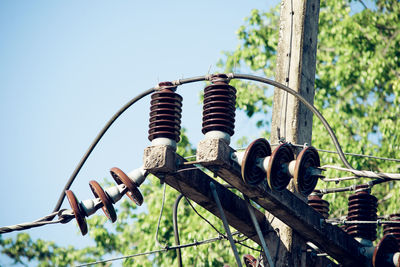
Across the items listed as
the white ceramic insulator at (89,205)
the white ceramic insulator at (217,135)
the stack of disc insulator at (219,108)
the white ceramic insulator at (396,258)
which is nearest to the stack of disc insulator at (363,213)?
the white ceramic insulator at (396,258)

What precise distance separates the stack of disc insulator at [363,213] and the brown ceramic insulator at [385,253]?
1.06 ft

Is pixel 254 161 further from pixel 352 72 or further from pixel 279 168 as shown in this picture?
pixel 352 72

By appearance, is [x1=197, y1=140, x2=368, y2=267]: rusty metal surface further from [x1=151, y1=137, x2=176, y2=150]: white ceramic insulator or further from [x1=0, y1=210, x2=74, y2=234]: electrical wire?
[x1=0, y1=210, x2=74, y2=234]: electrical wire

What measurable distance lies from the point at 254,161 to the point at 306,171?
47 cm

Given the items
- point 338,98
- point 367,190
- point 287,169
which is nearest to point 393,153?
point 338,98

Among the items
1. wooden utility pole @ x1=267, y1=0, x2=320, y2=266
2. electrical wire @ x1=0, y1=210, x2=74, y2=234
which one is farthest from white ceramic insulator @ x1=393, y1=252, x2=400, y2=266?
electrical wire @ x1=0, y1=210, x2=74, y2=234

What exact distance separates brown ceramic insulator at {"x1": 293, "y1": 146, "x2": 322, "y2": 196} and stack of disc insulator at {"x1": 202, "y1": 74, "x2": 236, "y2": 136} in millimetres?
600

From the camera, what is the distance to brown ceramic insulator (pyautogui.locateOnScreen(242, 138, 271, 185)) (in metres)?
5.32

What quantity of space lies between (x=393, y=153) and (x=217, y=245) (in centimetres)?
396

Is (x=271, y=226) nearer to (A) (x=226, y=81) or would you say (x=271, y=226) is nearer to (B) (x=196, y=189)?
(B) (x=196, y=189)

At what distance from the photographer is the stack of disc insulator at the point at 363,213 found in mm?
7383

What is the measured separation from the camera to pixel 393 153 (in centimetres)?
1359

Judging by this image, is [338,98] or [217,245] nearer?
[217,245]

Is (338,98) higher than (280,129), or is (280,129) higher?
(338,98)
